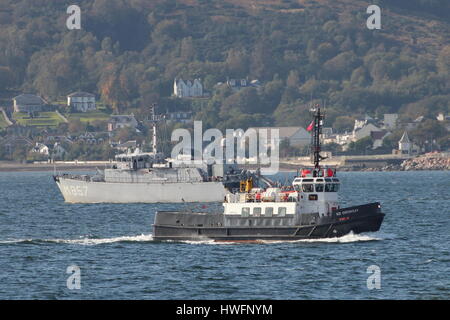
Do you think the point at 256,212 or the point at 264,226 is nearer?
the point at 264,226

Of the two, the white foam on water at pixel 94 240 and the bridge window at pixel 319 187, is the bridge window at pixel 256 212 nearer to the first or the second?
the bridge window at pixel 319 187

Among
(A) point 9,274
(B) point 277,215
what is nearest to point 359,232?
(B) point 277,215

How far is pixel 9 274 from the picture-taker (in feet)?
202

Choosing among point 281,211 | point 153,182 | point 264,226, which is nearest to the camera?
point 281,211

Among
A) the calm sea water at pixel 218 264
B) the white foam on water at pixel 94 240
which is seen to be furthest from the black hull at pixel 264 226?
the white foam on water at pixel 94 240

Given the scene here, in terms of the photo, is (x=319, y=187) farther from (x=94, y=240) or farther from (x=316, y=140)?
(x=94, y=240)

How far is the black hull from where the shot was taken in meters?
68.1

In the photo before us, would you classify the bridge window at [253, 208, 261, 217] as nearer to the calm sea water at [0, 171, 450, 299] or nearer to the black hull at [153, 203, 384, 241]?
the black hull at [153, 203, 384, 241]

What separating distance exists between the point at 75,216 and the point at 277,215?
3754 centimetres

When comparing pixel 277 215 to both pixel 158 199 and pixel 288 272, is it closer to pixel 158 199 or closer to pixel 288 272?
pixel 288 272

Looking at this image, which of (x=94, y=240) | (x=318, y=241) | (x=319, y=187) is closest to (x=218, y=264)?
(x=318, y=241)

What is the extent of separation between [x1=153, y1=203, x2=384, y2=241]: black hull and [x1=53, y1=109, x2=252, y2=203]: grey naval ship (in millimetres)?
45009

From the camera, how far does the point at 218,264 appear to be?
62500 mm

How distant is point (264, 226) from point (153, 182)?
169ft
